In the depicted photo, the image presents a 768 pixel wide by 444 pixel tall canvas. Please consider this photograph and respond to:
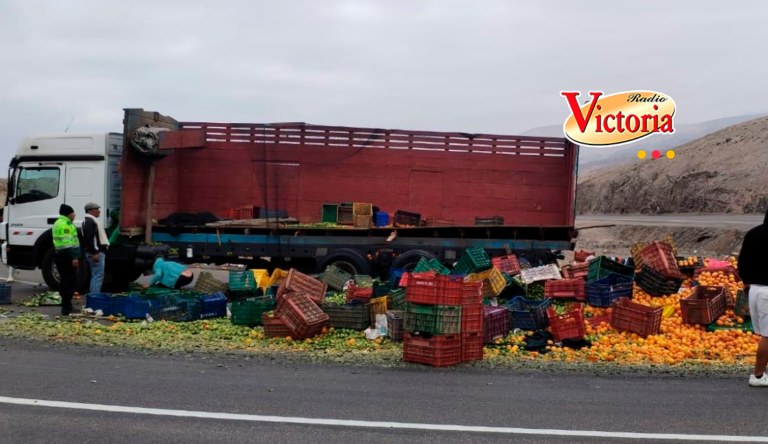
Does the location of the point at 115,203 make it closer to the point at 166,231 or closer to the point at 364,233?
the point at 166,231

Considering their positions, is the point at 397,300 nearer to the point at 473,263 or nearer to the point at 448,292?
the point at 448,292

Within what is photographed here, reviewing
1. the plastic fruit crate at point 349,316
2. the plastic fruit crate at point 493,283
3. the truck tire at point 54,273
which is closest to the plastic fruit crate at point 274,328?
the plastic fruit crate at point 349,316

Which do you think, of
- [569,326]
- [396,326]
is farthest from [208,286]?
[569,326]

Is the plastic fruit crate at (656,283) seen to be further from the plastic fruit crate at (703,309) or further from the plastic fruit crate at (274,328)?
the plastic fruit crate at (274,328)

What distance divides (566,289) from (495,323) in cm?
290

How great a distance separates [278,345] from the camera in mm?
9422

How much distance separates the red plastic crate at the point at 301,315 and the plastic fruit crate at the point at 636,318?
429cm

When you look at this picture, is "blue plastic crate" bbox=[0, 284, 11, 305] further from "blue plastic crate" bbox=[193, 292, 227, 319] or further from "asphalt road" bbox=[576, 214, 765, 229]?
"asphalt road" bbox=[576, 214, 765, 229]

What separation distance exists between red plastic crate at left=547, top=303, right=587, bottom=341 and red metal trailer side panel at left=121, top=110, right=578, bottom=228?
6803mm

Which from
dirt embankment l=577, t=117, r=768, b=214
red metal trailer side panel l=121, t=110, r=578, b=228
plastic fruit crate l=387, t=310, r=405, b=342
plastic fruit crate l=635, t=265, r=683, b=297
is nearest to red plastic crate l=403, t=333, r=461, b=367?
plastic fruit crate l=387, t=310, r=405, b=342

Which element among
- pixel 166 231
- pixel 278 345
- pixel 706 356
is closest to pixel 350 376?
pixel 278 345

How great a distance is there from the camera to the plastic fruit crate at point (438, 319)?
8.21 m

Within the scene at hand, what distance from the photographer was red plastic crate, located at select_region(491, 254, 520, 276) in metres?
14.1

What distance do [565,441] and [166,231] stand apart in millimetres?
11892
